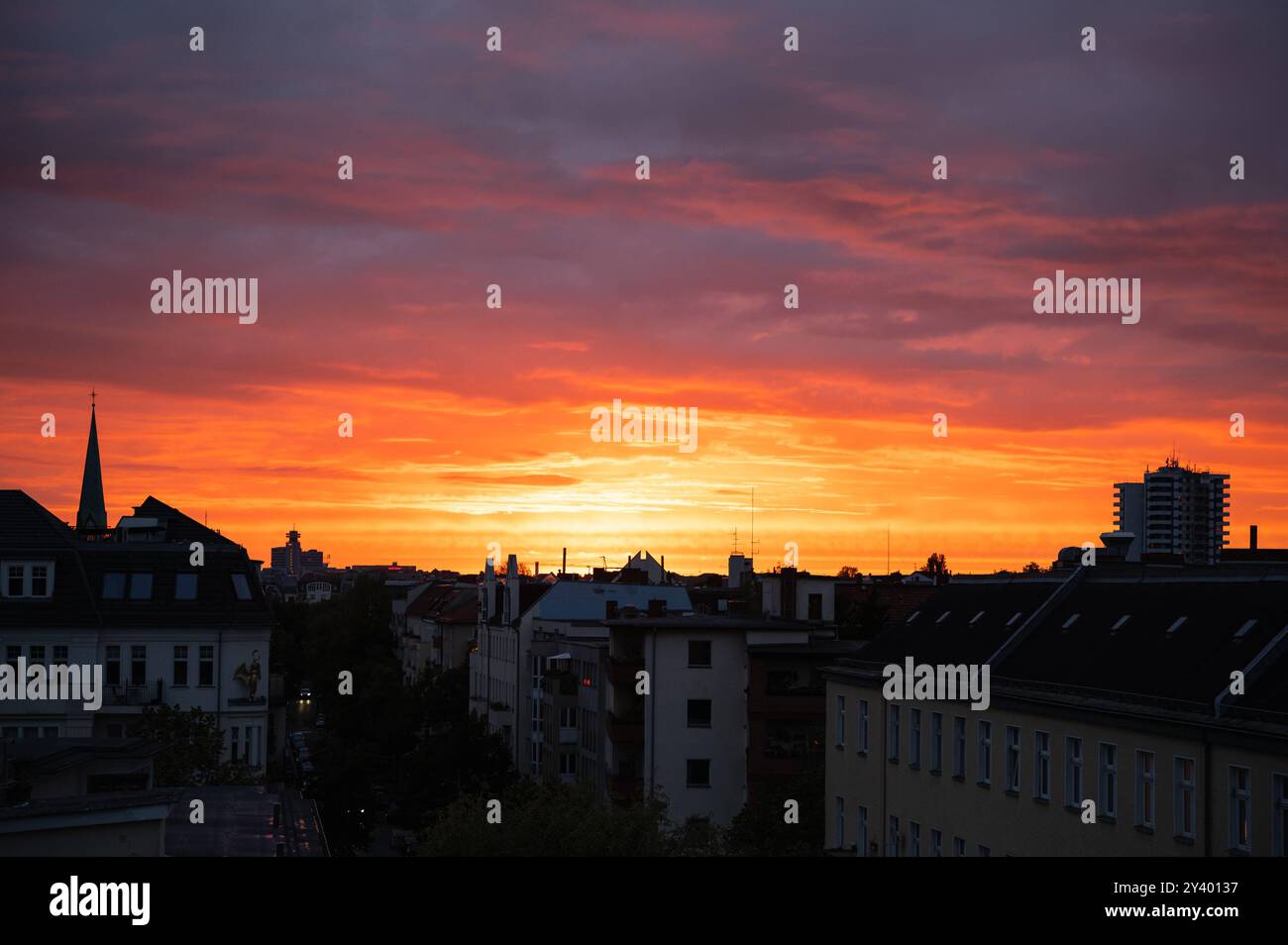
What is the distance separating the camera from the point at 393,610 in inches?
7028

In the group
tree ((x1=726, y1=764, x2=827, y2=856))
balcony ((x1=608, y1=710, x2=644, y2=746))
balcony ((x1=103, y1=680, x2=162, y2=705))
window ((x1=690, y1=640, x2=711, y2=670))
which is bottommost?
tree ((x1=726, y1=764, x2=827, y2=856))

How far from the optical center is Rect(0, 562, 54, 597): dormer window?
61844 mm

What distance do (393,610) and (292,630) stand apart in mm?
13346

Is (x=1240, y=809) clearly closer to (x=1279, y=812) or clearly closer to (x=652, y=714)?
(x=1279, y=812)

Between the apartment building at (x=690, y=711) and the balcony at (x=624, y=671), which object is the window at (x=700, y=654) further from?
the balcony at (x=624, y=671)

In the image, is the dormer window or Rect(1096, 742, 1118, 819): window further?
the dormer window

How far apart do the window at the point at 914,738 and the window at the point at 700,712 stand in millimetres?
25288

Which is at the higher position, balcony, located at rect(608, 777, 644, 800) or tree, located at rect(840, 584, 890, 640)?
tree, located at rect(840, 584, 890, 640)

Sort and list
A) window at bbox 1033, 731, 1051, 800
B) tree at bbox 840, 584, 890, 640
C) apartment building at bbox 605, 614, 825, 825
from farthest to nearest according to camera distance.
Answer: tree at bbox 840, 584, 890, 640 → apartment building at bbox 605, 614, 825, 825 → window at bbox 1033, 731, 1051, 800

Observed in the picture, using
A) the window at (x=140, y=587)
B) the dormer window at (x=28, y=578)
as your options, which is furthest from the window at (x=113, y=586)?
the dormer window at (x=28, y=578)

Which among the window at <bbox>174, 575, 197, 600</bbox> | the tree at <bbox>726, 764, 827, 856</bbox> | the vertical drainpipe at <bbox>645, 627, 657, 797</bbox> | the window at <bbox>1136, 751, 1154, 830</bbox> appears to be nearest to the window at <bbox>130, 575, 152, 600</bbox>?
the window at <bbox>174, 575, 197, 600</bbox>

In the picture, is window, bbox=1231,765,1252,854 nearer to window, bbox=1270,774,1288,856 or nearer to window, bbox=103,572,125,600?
window, bbox=1270,774,1288,856

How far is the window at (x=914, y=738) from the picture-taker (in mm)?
48938

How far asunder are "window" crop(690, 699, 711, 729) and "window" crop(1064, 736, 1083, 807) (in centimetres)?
3638
